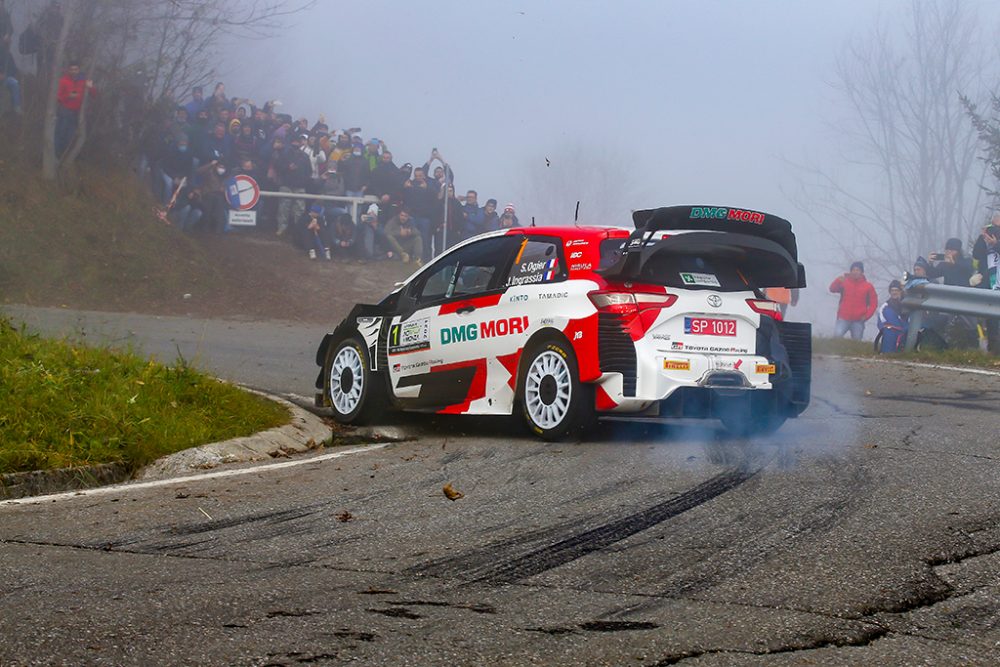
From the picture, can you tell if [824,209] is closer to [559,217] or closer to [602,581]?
[559,217]

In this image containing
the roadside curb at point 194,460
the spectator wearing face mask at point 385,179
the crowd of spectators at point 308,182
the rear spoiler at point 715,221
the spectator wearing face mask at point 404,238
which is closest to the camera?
the roadside curb at point 194,460

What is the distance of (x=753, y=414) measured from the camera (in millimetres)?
8781

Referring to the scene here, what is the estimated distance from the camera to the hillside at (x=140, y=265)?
2144cm

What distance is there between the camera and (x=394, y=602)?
4.45 meters

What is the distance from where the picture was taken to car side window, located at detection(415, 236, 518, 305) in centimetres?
948

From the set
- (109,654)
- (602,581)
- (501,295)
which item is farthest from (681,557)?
(501,295)

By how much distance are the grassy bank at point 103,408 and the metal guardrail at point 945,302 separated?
980 cm

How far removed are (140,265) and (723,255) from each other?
1609 centimetres

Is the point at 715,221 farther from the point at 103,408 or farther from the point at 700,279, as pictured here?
the point at 103,408

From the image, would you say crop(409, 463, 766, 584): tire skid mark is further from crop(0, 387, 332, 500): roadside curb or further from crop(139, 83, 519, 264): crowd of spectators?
crop(139, 83, 519, 264): crowd of spectators

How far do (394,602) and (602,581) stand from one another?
79 cm

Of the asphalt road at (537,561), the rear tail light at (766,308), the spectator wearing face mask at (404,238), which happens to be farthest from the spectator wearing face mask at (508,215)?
the asphalt road at (537,561)

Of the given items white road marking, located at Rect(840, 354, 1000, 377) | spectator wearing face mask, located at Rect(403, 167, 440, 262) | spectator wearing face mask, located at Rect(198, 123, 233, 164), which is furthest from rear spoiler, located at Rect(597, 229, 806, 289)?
spectator wearing face mask, located at Rect(198, 123, 233, 164)

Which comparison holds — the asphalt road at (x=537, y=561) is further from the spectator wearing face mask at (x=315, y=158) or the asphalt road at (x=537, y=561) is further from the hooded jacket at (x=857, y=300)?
the spectator wearing face mask at (x=315, y=158)
